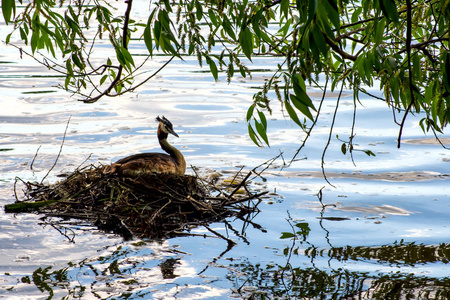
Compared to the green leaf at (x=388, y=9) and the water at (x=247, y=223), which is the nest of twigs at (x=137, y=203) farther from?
the green leaf at (x=388, y=9)

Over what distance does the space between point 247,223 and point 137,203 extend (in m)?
1.14

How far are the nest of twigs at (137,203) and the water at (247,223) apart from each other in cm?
16

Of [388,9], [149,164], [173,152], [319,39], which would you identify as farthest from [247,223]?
[388,9]

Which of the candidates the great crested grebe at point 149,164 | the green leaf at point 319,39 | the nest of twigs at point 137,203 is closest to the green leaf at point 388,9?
the green leaf at point 319,39

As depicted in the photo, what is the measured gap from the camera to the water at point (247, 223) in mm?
5070

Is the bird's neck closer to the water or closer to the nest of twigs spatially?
the water

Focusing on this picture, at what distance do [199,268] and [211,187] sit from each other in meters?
2.05

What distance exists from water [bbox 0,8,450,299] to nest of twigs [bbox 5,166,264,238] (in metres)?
0.16

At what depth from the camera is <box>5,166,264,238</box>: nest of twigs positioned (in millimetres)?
6281

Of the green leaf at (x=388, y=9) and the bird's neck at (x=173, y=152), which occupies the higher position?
the green leaf at (x=388, y=9)

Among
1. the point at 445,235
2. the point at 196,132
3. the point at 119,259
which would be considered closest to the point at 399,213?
the point at 445,235

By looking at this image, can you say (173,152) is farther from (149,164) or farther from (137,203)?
(137,203)

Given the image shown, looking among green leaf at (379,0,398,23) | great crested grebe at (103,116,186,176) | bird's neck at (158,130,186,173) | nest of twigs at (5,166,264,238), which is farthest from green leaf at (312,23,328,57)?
bird's neck at (158,130,186,173)

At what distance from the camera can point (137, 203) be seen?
650 cm
